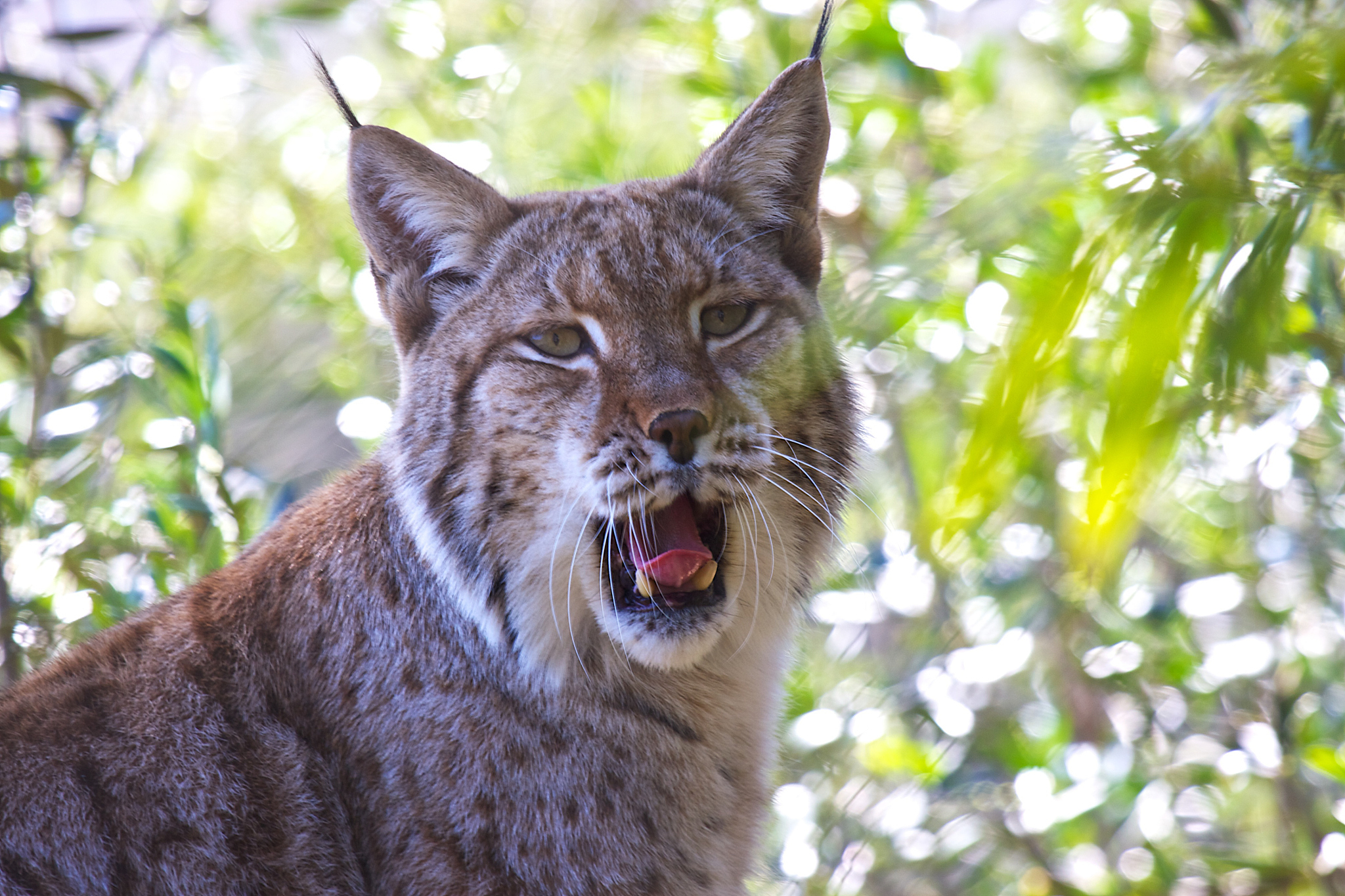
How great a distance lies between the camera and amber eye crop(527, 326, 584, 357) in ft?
10.5

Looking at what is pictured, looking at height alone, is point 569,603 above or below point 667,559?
below

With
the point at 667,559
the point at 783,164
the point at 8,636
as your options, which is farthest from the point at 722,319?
the point at 8,636

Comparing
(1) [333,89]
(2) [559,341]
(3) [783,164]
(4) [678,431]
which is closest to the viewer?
(4) [678,431]

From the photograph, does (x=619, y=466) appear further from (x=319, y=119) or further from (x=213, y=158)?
(x=213, y=158)

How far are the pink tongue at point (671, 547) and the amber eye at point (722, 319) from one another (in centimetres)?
51

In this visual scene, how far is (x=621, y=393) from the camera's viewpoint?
9.82 ft

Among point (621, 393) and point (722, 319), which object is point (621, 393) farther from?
point (722, 319)

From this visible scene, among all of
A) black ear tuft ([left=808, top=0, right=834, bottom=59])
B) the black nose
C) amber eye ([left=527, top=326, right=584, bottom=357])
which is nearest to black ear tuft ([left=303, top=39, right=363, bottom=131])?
black ear tuft ([left=808, top=0, right=834, bottom=59])

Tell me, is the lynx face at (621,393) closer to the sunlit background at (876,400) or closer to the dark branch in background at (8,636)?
the sunlit background at (876,400)

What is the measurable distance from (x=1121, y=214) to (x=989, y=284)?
3.30 m

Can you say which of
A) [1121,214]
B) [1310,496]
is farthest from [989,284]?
[1121,214]

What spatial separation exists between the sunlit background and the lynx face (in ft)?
1.20

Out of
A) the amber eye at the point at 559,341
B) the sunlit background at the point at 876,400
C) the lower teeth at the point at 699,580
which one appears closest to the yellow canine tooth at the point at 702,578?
the lower teeth at the point at 699,580

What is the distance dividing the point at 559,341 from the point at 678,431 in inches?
20.5
